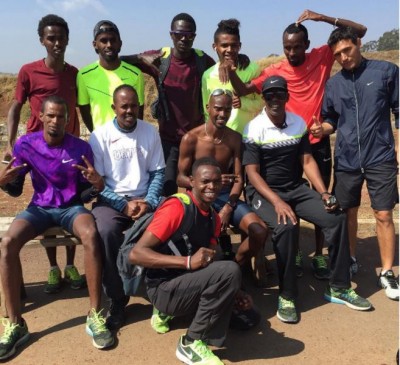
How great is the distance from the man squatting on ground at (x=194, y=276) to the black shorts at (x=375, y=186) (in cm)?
174

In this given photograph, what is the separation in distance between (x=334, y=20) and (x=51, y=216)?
3.42m

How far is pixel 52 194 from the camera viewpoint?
4.00 metres

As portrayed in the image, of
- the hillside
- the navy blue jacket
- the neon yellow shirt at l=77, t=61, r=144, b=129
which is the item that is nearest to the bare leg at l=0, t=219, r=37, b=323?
the neon yellow shirt at l=77, t=61, r=144, b=129

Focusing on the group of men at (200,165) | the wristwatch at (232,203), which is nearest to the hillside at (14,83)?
the group of men at (200,165)

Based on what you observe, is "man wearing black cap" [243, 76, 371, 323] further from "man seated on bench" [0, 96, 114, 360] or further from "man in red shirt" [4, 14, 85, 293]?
"man in red shirt" [4, 14, 85, 293]

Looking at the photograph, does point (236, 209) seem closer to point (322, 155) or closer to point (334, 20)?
point (322, 155)

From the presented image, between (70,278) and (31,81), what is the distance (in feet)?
6.59

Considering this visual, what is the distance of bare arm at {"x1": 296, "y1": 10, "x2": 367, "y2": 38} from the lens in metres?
4.77

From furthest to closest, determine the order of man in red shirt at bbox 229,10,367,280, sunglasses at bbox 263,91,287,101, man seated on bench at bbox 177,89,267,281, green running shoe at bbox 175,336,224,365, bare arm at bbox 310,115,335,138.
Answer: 1. man in red shirt at bbox 229,10,367,280
2. bare arm at bbox 310,115,335,138
3. sunglasses at bbox 263,91,287,101
4. man seated on bench at bbox 177,89,267,281
5. green running shoe at bbox 175,336,224,365

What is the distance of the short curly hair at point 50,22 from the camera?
15.1ft

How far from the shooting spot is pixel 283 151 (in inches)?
172

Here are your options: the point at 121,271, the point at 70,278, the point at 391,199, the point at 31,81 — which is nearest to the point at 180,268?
the point at 121,271

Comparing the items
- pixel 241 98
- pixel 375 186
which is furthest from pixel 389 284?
pixel 241 98

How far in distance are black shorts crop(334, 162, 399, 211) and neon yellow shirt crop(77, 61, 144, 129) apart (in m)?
2.36
